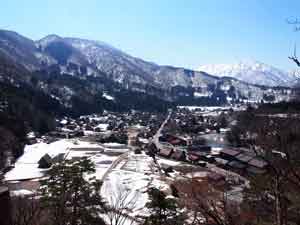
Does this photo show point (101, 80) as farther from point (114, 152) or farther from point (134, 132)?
point (114, 152)

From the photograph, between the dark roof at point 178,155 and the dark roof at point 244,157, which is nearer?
the dark roof at point 244,157

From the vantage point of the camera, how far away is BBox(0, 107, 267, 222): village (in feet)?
78.7

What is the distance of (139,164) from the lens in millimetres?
37906

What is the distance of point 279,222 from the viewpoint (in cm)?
438

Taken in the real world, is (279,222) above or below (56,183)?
above

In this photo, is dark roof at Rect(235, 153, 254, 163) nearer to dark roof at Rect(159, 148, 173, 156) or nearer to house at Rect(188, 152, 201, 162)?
house at Rect(188, 152, 201, 162)

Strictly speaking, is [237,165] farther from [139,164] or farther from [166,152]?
[166,152]

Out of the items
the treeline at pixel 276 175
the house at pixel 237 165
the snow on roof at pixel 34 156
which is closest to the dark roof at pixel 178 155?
the house at pixel 237 165

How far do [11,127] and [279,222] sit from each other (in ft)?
166

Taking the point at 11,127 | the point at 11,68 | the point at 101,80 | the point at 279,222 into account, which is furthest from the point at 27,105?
the point at 101,80

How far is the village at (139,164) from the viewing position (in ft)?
78.7

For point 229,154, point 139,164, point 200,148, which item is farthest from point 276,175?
point 200,148

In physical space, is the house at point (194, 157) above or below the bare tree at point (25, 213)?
below

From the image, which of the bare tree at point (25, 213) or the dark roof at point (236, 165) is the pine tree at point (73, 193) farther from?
the dark roof at point (236, 165)
